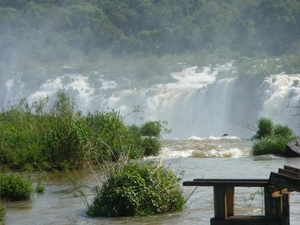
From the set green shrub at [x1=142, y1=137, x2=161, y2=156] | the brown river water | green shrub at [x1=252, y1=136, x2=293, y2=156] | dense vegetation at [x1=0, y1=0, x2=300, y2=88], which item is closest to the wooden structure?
the brown river water

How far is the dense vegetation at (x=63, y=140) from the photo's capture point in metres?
22.0

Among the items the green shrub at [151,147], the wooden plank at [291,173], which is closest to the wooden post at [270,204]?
the wooden plank at [291,173]

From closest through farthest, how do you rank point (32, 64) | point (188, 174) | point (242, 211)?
point (242, 211)
point (188, 174)
point (32, 64)

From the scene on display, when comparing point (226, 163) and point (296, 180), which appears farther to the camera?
point (226, 163)

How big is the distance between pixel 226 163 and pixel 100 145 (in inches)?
185

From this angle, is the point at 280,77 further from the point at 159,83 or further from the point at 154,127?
the point at 159,83

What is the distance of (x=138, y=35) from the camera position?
111375mm

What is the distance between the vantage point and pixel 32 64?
111062mm

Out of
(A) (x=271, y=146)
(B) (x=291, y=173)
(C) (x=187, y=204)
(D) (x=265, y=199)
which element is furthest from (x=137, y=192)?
(A) (x=271, y=146)

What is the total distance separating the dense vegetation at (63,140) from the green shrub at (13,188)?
4.07 metres

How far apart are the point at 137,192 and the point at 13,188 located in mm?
3767

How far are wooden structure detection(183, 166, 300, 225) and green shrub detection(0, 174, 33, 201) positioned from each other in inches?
265

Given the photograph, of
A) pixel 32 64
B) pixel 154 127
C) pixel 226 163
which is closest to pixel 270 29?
pixel 32 64

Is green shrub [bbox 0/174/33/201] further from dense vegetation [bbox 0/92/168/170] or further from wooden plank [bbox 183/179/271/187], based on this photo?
wooden plank [bbox 183/179/271/187]
